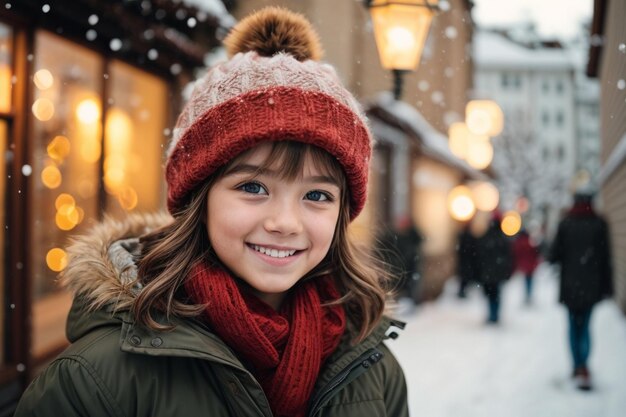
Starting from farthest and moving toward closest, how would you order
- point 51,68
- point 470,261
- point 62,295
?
point 470,261
point 62,295
point 51,68

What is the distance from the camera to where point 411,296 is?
11664 millimetres

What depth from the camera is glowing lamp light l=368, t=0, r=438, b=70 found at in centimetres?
402

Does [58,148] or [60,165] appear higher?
[58,148]

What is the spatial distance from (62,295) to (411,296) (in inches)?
298

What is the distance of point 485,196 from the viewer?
20.6m

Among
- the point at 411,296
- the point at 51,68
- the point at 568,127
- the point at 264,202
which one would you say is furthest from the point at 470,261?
the point at 568,127

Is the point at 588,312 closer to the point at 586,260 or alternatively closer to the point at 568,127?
the point at 586,260

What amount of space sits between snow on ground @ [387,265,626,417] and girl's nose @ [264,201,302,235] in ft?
13.6

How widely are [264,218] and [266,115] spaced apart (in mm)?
297

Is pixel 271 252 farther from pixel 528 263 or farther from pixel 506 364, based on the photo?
pixel 528 263

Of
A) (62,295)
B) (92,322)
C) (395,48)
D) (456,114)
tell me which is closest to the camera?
(92,322)

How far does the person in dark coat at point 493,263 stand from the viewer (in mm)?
9836

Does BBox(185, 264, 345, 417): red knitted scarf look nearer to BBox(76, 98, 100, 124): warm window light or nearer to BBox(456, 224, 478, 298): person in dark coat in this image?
BBox(76, 98, 100, 124): warm window light

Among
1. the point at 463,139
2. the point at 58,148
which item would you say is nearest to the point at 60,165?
the point at 58,148
